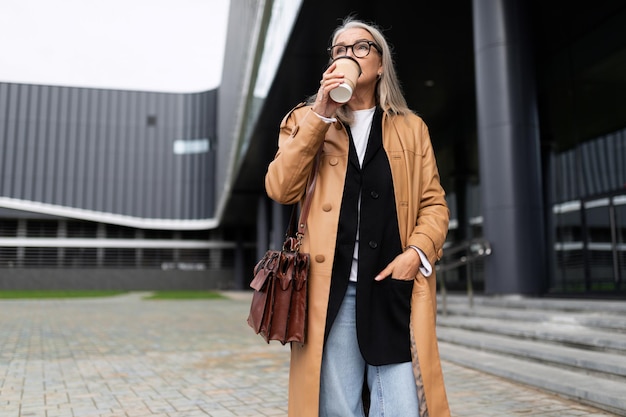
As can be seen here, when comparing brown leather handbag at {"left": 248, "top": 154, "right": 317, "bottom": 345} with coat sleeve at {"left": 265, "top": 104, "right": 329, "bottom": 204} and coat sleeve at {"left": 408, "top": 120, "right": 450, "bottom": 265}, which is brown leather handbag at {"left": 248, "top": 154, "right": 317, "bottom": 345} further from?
coat sleeve at {"left": 408, "top": 120, "right": 450, "bottom": 265}

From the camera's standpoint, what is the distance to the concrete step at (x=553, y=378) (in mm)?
3969

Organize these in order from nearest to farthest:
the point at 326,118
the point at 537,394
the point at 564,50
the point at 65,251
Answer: the point at 326,118 < the point at 537,394 < the point at 564,50 < the point at 65,251

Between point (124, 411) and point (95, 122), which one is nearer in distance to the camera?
point (124, 411)

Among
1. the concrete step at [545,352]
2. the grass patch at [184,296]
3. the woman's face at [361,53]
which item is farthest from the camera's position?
the grass patch at [184,296]

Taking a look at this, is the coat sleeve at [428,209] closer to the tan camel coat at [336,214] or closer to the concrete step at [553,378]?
the tan camel coat at [336,214]

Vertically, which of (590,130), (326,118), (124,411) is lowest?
(124,411)

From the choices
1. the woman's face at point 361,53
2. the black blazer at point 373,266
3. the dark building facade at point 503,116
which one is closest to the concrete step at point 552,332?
the dark building facade at point 503,116

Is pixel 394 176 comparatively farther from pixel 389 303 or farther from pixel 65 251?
pixel 65 251

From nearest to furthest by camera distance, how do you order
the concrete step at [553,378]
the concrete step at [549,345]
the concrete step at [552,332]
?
the concrete step at [553,378] < the concrete step at [549,345] < the concrete step at [552,332]

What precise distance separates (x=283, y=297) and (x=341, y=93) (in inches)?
27.2

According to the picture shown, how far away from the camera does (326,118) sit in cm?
186

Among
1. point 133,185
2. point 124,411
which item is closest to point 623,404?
point 124,411

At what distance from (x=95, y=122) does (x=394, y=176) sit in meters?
44.4

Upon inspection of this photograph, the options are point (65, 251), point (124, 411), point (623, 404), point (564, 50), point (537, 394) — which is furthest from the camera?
point (65, 251)
